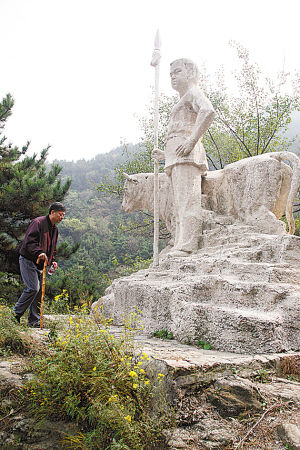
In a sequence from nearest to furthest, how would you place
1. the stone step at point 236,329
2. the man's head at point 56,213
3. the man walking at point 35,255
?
the stone step at point 236,329 → the man walking at point 35,255 → the man's head at point 56,213

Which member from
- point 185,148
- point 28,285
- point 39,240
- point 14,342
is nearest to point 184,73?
point 185,148

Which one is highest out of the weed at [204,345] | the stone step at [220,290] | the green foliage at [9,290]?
the stone step at [220,290]

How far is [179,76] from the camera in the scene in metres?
6.05

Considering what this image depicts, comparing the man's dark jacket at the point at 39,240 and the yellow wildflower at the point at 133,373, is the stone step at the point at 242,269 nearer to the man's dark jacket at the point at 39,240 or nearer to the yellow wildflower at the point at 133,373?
the man's dark jacket at the point at 39,240

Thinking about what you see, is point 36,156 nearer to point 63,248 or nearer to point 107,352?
point 63,248

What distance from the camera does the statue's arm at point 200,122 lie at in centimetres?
559

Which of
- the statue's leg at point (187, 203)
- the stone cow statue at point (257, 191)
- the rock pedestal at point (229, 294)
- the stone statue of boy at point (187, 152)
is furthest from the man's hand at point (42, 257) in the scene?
the stone cow statue at point (257, 191)

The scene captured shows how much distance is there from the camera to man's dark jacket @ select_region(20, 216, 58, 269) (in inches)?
171

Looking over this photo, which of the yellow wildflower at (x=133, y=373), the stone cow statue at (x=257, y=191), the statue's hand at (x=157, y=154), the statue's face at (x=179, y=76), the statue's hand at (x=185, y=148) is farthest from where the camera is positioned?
the statue's hand at (x=157, y=154)

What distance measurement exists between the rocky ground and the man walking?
135 cm

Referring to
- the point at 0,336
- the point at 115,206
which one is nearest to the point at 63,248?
the point at 0,336

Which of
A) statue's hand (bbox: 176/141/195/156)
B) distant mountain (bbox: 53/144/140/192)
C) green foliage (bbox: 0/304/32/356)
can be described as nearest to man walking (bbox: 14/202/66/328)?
green foliage (bbox: 0/304/32/356)

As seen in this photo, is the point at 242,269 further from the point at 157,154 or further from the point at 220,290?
the point at 157,154

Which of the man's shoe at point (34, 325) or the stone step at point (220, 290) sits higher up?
the stone step at point (220, 290)
